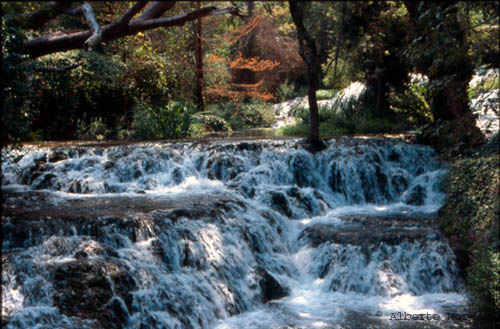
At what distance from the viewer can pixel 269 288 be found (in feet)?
24.6

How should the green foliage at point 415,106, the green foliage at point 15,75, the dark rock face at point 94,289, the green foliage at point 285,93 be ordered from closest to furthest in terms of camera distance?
the dark rock face at point 94,289
the green foliage at point 15,75
the green foliage at point 415,106
the green foliage at point 285,93

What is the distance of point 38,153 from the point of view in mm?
11617

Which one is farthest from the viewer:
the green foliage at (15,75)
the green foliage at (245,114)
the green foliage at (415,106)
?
the green foliage at (245,114)

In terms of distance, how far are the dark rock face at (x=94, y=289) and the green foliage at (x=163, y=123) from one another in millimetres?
9285

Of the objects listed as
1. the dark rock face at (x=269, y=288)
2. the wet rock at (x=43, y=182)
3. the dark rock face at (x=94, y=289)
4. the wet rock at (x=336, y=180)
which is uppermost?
the wet rock at (x=43, y=182)

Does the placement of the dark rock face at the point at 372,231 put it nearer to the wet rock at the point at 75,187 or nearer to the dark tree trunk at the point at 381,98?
the wet rock at the point at 75,187

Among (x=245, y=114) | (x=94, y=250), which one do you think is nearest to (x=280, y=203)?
(x=94, y=250)

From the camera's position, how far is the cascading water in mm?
6031

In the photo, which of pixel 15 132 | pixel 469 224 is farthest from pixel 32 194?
pixel 469 224

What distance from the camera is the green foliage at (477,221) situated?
586cm

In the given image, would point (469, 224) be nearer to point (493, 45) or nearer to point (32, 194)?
point (493, 45)

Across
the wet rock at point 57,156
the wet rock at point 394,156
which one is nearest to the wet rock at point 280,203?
the wet rock at point 394,156

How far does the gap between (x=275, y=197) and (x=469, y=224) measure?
3777mm

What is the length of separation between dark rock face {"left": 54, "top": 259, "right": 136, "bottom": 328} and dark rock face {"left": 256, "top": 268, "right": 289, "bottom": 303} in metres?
1.96
